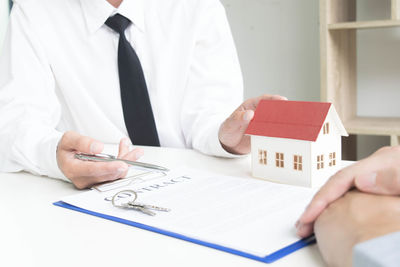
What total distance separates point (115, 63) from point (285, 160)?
0.68 meters

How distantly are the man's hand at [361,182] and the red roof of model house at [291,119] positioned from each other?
232mm

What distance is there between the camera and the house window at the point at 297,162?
748 millimetres

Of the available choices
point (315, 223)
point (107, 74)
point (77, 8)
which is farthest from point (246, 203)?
point (77, 8)

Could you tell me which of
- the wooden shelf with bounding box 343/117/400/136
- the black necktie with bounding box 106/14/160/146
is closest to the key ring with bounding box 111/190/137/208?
the black necktie with bounding box 106/14/160/146

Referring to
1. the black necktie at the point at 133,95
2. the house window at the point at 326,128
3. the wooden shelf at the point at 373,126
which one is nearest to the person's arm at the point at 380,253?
the house window at the point at 326,128

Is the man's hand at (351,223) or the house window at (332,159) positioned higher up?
the man's hand at (351,223)

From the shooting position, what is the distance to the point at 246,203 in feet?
2.08

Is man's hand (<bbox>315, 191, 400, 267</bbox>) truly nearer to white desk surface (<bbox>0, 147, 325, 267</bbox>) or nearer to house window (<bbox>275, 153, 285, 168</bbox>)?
white desk surface (<bbox>0, 147, 325, 267</bbox>)

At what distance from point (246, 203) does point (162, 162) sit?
0.35 metres

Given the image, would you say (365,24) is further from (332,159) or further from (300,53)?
(332,159)

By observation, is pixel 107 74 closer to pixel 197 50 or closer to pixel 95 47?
pixel 95 47

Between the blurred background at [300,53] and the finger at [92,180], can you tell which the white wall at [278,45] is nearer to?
the blurred background at [300,53]

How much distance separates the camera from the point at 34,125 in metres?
1.02

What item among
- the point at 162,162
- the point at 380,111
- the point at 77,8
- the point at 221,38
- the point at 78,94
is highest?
the point at 77,8
